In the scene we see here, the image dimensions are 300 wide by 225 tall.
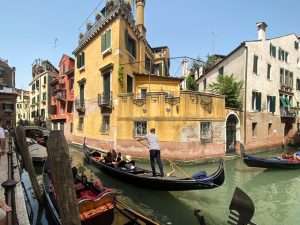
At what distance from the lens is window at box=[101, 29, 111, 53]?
16.1 metres

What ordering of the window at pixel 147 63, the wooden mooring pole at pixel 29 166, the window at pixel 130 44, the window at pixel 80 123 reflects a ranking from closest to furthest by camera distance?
the wooden mooring pole at pixel 29 166 < the window at pixel 130 44 < the window at pixel 80 123 < the window at pixel 147 63

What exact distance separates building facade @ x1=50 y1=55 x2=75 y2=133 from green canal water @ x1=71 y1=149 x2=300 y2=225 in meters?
12.7

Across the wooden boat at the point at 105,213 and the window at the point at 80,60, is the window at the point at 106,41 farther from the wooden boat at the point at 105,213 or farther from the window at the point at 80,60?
the wooden boat at the point at 105,213

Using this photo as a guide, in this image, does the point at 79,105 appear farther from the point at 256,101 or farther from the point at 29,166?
the point at 29,166

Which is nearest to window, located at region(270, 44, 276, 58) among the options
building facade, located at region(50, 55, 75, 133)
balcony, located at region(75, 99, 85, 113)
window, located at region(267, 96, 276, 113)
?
Answer: window, located at region(267, 96, 276, 113)

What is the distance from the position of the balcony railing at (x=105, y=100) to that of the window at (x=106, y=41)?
8.21 ft

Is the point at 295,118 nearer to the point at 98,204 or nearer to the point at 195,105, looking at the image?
the point at 195,105

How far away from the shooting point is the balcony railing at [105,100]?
15505 millimetres

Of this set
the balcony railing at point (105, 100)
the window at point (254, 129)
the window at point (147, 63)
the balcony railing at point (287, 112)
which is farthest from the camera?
the balcony railing at point (287, 112)

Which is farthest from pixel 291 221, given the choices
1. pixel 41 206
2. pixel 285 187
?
pixel 41 206

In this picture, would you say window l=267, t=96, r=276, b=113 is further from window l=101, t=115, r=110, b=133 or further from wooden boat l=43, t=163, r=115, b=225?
Answer: wooden boat l=43, t=163, r=115, b=225

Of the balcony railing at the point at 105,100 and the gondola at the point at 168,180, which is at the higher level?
the balcony railing at the point at 105,100

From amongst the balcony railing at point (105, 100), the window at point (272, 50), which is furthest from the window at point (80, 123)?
the window at point (272, 50)

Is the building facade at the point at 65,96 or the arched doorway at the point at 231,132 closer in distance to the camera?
the arched doorway at the point at 231,132
